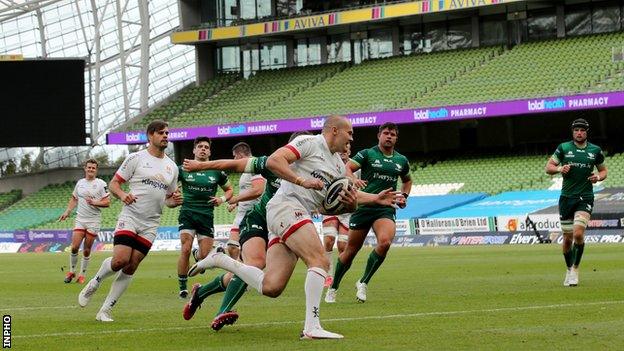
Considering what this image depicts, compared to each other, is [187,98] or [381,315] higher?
[187,98]

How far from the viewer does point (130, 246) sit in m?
15.9

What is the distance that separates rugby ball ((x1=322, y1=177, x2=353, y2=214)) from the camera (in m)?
12.7

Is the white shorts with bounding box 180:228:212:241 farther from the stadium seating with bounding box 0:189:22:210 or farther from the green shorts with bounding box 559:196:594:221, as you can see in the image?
the stadium seating with bounding box 0:189:22:210

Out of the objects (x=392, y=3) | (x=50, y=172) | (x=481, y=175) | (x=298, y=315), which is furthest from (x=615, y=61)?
(x=298, y=315)

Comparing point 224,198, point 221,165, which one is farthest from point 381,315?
point 224,198

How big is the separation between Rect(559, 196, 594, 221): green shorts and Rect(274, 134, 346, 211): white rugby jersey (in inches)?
324

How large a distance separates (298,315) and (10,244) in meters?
44.8

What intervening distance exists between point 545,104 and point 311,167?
4681 cm

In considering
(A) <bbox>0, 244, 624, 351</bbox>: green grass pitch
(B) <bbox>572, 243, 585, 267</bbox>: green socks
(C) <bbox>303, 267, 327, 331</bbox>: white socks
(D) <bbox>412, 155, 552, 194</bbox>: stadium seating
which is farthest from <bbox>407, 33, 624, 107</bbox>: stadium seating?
(C) <bbox>303, 267, 327, 331</bbox>: white socks

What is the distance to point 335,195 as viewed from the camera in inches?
500

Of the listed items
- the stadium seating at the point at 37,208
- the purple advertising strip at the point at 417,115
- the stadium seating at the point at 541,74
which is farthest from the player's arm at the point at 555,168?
the stadium seating at the point at 37,208

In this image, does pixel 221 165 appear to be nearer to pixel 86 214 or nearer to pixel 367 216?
pixel 367 216

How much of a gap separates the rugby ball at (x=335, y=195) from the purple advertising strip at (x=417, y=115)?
148ft

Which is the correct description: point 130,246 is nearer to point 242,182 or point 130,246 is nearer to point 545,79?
point 242,182
